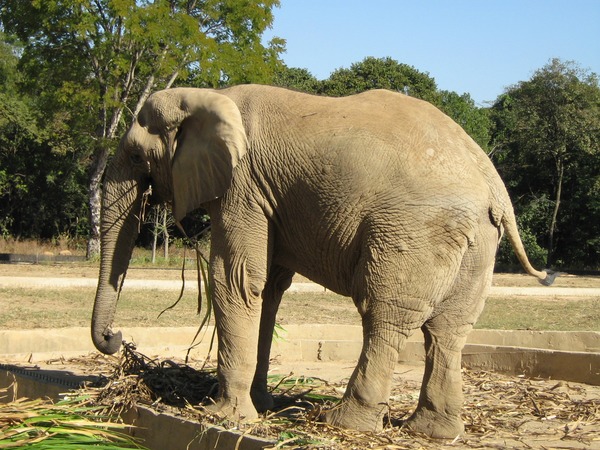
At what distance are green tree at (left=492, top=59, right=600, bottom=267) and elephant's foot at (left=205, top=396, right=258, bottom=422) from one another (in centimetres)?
3578

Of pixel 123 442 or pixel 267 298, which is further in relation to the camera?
pixel 267 298

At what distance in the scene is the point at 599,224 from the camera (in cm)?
4216

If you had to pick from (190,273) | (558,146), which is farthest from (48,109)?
(558,146)

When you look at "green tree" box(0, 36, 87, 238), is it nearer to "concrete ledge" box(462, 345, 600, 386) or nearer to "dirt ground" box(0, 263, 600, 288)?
"dirt ground" box(0, 263, 600, 288)

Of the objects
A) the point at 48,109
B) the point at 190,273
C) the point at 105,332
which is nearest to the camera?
the point at 105,332

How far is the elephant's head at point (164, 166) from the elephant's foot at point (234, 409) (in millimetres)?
1152

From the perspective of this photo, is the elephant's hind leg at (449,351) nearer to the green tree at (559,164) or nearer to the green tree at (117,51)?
the green tree at (117,51)

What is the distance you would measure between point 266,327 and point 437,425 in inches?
76.1

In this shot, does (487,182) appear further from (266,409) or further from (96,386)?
(96,386)

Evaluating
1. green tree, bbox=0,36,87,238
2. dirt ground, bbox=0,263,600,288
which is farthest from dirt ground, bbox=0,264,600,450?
green tree, bbox=0,36,87,238

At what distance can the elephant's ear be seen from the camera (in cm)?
721

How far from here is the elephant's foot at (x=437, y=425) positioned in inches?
280

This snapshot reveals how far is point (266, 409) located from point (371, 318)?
1.87 m


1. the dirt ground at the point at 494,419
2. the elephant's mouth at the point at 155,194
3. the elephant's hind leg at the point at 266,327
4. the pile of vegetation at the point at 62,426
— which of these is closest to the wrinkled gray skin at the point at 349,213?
the elephant's mouth at the point at 155,194
